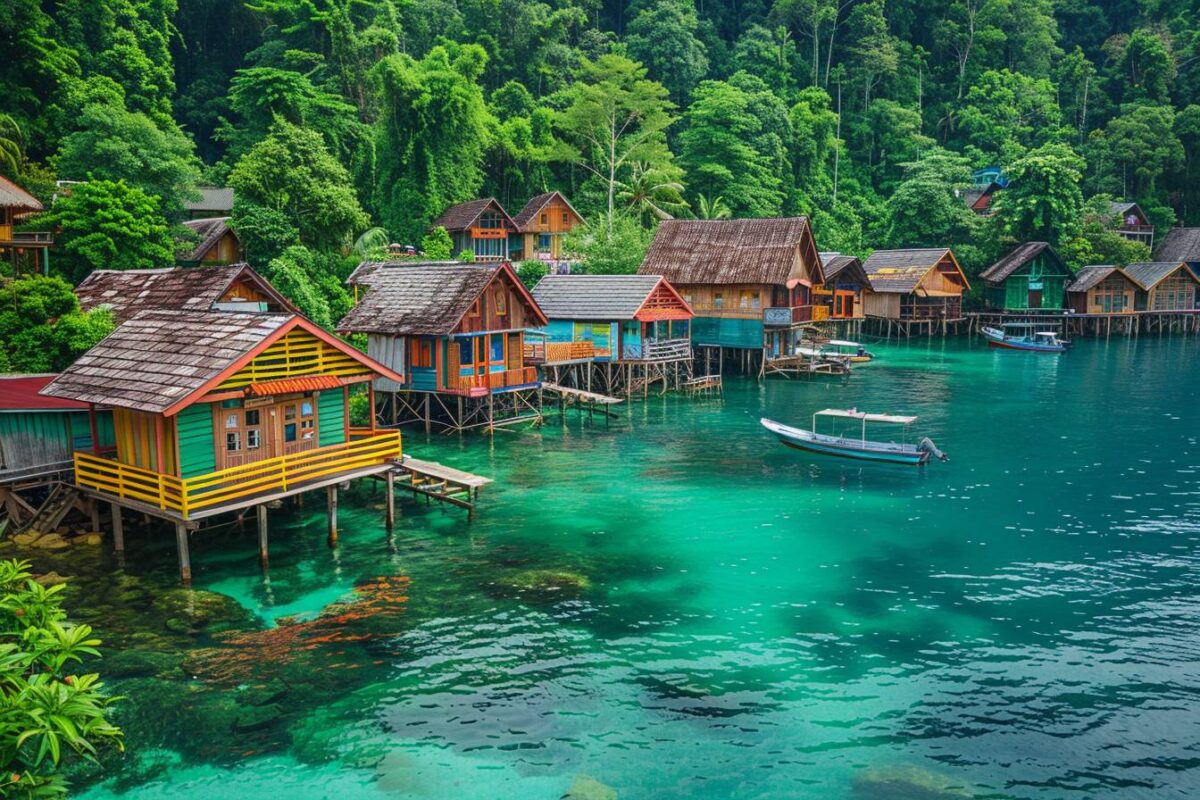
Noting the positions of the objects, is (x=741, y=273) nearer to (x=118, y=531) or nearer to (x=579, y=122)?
(x=579, y=122)

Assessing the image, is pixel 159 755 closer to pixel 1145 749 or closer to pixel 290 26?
pixel 1145 749

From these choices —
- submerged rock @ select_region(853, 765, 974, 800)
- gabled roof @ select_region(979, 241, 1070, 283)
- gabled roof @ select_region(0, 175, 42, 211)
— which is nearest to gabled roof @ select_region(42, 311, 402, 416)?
submerged rock @ select_region(853, 765, 974, 800)

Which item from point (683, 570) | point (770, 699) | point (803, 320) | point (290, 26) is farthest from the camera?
point (290, 26)

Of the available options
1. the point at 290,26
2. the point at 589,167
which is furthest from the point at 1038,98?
the point at 290,26

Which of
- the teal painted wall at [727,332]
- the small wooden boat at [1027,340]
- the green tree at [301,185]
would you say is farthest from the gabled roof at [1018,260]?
the green tree at [301,185]

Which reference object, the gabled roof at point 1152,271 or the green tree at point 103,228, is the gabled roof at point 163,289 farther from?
the gabled roof at point 1152,271

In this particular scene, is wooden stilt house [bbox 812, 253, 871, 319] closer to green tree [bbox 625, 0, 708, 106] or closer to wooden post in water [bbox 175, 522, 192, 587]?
green tree [bbox 625, 0, 708, 106]
